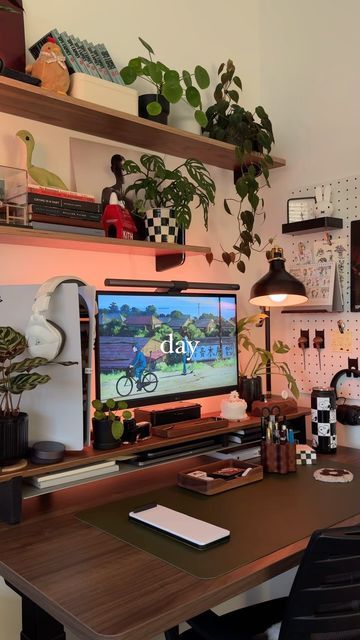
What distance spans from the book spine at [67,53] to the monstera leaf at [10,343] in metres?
0.82

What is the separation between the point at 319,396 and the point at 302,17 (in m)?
1.54

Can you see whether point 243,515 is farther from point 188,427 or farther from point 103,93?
point 103,93

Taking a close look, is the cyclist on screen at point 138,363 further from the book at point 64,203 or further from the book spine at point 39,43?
the book spine at point 39,43

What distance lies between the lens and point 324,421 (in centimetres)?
194

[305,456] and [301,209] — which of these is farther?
[301,209]

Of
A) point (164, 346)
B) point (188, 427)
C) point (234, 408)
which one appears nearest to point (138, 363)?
point (164, 346)

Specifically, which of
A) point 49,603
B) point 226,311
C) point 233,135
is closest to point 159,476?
point 226,311

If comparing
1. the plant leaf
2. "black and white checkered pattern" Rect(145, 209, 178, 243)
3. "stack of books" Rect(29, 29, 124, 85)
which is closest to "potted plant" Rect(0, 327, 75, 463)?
"black and white checkered pattern" Rect(145, 209, 178, 243)

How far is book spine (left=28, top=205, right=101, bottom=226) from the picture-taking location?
1461 millimetres

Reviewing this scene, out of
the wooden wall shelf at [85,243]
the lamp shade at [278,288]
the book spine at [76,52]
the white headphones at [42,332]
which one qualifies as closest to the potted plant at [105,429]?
the white headphones at [42,332]

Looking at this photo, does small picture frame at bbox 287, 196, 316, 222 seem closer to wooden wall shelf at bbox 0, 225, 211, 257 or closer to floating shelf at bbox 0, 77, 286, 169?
floating shelf at bbox 0, 77, 286, 169

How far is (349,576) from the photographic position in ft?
3.44

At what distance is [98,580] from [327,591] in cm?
42

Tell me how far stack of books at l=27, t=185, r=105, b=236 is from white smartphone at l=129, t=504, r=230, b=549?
763 millimetres
